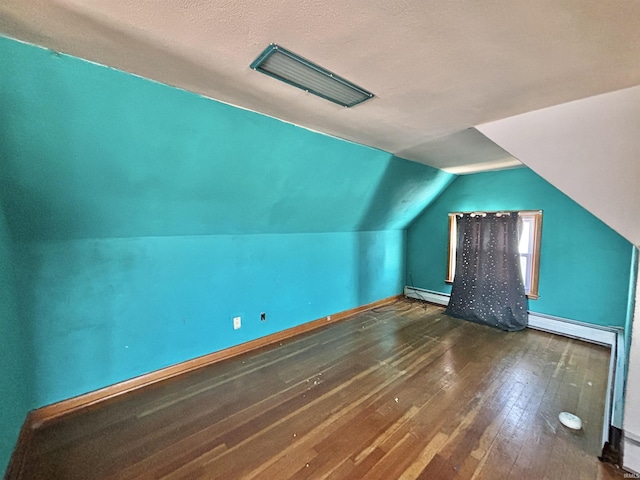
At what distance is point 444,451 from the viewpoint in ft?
5.40

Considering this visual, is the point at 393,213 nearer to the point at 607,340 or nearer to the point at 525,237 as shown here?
the point at 525,237

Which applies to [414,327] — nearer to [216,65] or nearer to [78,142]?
[216,65]

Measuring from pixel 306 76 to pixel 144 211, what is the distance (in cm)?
155

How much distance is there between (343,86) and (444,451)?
2271 millimetres

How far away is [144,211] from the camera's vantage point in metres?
2.04

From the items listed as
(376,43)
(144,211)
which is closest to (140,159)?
(144,211)

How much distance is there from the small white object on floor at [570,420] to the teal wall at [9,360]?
335 cm

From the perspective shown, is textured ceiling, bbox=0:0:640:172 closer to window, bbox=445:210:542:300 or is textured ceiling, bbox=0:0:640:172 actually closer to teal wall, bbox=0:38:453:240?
teal wall, bbox=0:38:453:240

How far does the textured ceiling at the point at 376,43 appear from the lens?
3.16 feet

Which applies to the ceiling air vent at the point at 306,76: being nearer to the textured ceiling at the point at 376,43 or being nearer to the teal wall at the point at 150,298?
the textured ceiling at the point at 376,43

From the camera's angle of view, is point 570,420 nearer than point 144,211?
Yes

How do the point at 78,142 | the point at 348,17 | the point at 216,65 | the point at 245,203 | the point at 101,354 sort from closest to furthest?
the point at 348,17, the point at 216,65, the point at 78,142, the point at 101,354, the point at 245,203

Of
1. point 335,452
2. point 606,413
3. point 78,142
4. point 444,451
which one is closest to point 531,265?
point 606,413

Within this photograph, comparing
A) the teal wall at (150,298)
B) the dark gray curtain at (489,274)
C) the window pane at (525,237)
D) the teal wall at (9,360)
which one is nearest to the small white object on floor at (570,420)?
the dark gray curtain at (489,274)
